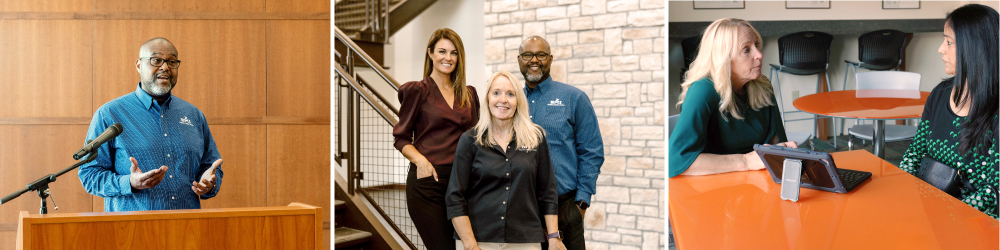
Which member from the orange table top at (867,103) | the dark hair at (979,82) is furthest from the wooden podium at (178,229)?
the dark hair at (979,82)

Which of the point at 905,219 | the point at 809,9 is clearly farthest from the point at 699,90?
the point at 905,219

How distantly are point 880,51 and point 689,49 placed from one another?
0.82 meters

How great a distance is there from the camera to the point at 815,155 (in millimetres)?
1911

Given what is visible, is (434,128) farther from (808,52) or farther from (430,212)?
(808,52)

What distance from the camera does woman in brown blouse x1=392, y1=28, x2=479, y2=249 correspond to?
7.95 feet

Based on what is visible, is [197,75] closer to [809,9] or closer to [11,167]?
[11,167]

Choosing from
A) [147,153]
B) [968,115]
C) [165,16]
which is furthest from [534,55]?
[165,16]

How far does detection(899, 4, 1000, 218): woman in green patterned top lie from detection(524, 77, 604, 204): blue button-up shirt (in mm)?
1334

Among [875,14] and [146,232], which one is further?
[875,14]

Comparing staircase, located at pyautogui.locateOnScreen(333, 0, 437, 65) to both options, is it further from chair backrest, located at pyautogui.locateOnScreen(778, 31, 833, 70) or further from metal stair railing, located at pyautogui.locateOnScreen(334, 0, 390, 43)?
chair backrest, located at pyautogui.locateOnScreen(778, 31, 833, 70)

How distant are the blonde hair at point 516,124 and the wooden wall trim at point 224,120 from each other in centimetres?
152

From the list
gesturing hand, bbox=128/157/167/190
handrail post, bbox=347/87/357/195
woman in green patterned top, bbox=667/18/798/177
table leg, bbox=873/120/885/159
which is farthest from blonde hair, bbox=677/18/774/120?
gesturing hand, bbox=128/157/167/190

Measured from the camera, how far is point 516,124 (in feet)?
7.66

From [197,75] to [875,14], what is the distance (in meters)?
3.58
